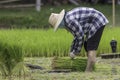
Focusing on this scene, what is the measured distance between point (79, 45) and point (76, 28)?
253 mm

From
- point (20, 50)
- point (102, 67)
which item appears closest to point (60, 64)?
point (102, 67)

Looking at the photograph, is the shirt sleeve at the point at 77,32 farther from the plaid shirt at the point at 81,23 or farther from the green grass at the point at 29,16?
the green grass at the point at 29,16

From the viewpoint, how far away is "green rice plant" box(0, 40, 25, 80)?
7168 millimetres

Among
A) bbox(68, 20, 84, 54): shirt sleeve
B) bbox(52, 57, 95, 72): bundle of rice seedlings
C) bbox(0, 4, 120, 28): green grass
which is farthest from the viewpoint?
bbox(0, 4, 120, 28): green grass

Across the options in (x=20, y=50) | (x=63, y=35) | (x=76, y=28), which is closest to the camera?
(x=20, y=50)

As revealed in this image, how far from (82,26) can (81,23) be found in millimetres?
45

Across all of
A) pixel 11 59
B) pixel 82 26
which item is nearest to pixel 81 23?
pixel 82 26

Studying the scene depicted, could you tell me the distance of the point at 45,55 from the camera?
1066 cm

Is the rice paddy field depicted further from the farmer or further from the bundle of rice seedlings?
the farmer

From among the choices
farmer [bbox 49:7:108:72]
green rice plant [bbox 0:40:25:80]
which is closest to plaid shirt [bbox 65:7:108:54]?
farmer [bbox 49:7:108:72]

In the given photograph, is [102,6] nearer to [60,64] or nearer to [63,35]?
[63,35]

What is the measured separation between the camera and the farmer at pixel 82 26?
8.00 metres

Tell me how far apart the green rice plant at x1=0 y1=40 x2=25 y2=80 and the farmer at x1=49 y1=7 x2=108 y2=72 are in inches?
39.5

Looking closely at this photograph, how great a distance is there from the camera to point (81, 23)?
812 cm
